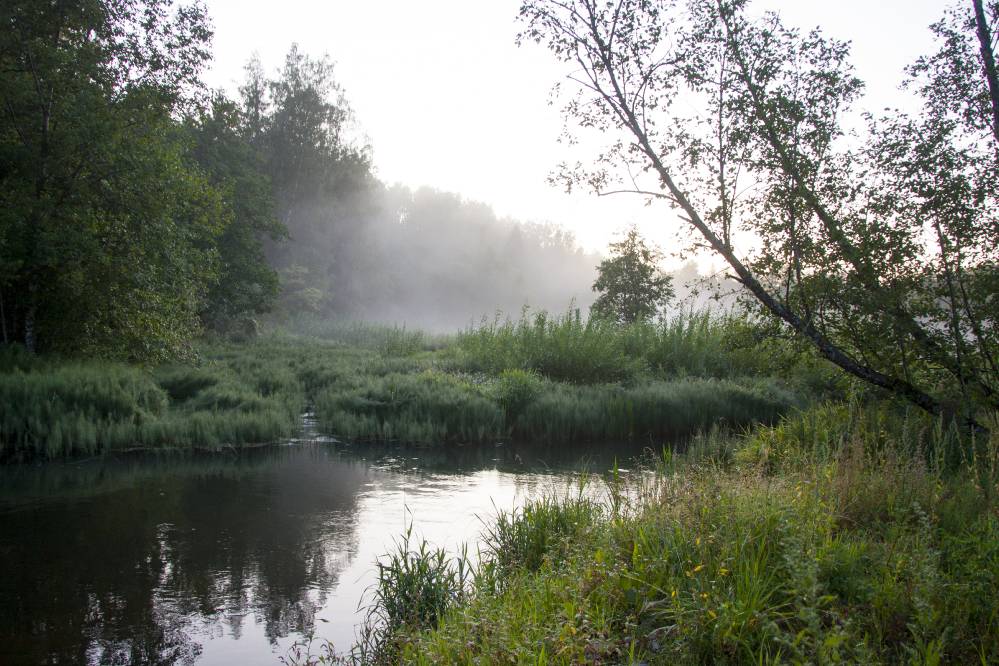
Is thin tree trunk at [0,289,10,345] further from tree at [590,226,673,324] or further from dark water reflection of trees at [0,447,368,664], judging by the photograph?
tree at [590,226,673,324]

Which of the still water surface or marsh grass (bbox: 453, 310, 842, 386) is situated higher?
marsh grass (bbox: 453, 310, 842, 386)

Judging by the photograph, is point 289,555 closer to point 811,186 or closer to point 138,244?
point 811,186

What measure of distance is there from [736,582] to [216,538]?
211 inches

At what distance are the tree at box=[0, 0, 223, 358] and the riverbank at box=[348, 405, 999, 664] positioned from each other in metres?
10.2

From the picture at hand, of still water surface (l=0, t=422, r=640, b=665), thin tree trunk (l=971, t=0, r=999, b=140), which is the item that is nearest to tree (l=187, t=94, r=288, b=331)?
still water surface (l=0, t=422, r=640, b=665)

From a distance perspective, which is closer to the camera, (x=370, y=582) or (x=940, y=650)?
(x=940, y=650)

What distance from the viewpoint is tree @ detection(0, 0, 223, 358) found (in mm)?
12328

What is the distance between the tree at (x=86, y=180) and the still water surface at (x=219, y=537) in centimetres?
418

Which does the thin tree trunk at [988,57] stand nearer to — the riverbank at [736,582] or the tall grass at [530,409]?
the riverbank at [736,582]

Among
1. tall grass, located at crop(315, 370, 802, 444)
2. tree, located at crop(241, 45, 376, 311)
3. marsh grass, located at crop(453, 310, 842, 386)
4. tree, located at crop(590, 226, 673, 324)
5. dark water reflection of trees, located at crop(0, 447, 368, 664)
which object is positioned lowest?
dark water reflection of trees, located at crop(0, 447, 368, 664)

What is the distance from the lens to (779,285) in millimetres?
8109

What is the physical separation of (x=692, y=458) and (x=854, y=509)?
283 cm

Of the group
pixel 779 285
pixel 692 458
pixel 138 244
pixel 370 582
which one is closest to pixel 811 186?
pixel 779 285

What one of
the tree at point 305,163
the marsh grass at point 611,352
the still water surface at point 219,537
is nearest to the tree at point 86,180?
the still water surface at point 219,537
